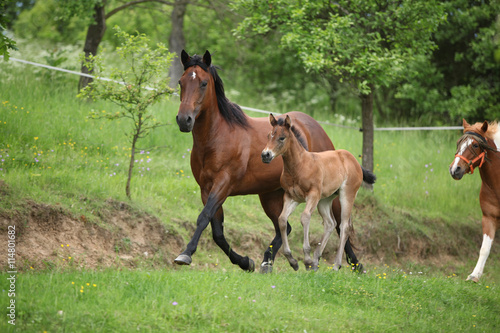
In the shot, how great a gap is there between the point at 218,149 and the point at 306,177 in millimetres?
1251

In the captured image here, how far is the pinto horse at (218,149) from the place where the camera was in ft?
23.2

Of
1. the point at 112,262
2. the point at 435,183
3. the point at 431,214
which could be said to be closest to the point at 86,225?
the point at 112,262

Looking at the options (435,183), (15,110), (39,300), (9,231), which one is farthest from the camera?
(435,183)

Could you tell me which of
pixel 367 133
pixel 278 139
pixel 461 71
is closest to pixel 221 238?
pixel 278 139

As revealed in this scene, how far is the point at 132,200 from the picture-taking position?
9711mm

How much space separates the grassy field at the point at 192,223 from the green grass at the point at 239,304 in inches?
0.6

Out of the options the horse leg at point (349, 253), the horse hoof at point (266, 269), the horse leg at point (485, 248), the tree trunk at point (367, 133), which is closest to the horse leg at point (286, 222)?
the horse hoof at point (266, 269)

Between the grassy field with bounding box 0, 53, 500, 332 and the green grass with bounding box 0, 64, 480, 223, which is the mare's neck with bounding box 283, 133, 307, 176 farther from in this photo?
the green grass with bounding box 0, 64, 480, 223

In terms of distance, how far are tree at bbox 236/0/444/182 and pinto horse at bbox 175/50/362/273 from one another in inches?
175

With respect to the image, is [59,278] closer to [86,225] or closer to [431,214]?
[86,225]

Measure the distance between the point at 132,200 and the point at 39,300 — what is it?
453 centimetres

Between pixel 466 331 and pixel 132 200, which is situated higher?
pixel 132 200

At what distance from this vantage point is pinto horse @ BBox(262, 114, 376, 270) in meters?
7.16

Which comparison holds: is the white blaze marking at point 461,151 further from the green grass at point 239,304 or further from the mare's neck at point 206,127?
the mare's neck at point 206,127
